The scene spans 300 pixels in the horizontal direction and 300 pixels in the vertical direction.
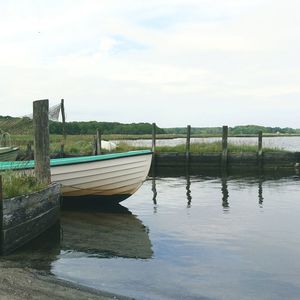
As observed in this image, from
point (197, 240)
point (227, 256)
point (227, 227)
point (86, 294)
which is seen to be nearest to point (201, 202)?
point (227, 227)

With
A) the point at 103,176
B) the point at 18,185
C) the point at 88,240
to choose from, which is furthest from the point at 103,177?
the point at 18,185

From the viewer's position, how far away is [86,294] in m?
5.73

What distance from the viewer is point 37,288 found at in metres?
5.62

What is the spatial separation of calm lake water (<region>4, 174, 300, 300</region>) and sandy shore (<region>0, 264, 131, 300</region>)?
1.48 feet

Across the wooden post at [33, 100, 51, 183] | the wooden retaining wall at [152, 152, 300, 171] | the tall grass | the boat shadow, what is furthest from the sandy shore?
the wooden retaining wall at [152, 152, 300, 171]

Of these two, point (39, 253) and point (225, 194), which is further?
point (225, 194)

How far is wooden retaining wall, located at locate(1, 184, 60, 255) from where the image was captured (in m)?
7.18

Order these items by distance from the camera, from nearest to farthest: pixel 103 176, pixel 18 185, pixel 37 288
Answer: pixel 37 288
pixel 18 185
pixel 103 176

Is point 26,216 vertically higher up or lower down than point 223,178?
higher up

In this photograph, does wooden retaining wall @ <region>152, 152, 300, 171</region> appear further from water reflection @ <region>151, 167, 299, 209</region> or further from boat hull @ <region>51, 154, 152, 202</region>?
boat hull @ <region>51, 154, 152, 202</region>

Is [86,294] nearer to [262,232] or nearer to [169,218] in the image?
[262,232]

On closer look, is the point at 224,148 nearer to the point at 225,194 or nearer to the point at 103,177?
the point at 225,194

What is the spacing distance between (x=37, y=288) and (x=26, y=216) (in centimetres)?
246

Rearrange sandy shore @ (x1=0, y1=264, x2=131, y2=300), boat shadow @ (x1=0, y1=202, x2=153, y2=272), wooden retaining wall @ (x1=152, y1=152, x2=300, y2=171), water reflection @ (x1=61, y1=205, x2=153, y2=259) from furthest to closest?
wooden retaining wall @ (x1=152, y1=152, x2=300, y2=171) < water reflection @ (x1=61, y1=205, x2=153, y2=259) < boat shadow @ (x1=0, y1=202, x2=153, y2=272) < sandy shore @ (x1=0, y1=264, x2=131, y2=300)
